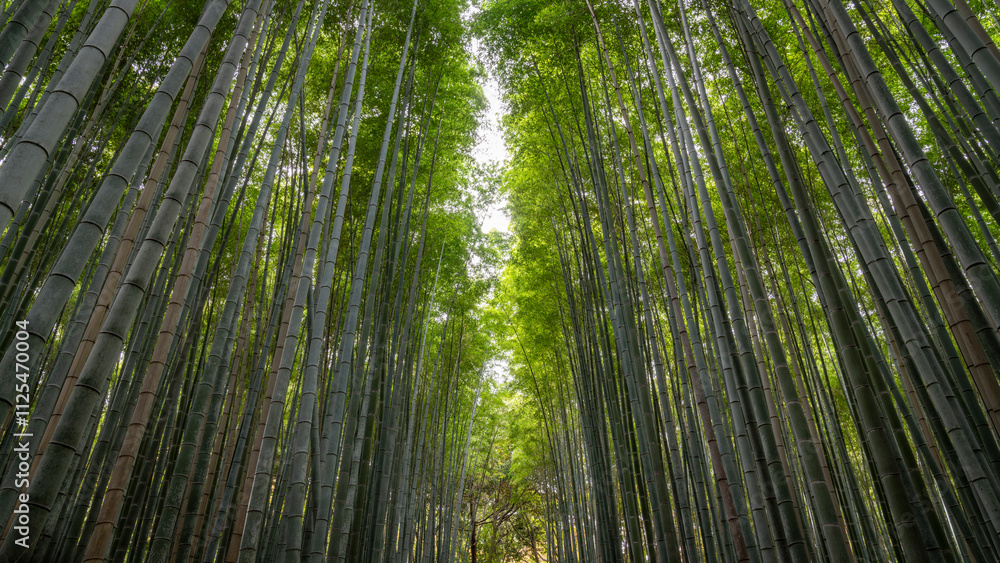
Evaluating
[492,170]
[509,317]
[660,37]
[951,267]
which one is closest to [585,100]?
[660,37]

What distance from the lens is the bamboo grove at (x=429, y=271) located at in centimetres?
146

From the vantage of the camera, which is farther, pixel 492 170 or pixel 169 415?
pixel 492 170

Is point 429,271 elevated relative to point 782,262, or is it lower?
elevated

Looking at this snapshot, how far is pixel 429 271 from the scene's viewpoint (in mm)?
6508

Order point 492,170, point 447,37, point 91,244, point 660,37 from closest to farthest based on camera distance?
point 91,244
point 660,37
point 447,37
point 492,170

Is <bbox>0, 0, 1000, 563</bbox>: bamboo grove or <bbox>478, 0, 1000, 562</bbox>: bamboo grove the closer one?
<bbox>0, 0, 1000, 563</bbox>: bamboo grove

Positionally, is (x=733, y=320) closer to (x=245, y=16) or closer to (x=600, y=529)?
(x=245, y=16)

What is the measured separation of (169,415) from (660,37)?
3617 millimetres

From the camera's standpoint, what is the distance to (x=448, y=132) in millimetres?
5594

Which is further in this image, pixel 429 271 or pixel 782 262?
pixel 429 271

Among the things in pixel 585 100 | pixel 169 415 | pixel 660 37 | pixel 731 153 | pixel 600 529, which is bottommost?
pixel 600 529

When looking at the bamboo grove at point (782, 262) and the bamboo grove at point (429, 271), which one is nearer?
the bamboo grove at point (429, 271)

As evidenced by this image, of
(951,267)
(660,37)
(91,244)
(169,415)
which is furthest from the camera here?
(169,415)

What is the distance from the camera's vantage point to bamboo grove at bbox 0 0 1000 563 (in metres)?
1.46
